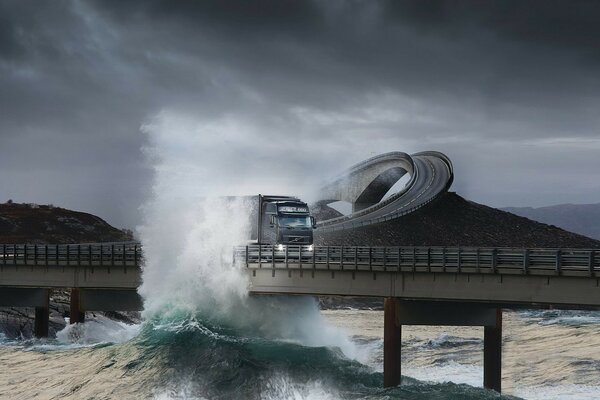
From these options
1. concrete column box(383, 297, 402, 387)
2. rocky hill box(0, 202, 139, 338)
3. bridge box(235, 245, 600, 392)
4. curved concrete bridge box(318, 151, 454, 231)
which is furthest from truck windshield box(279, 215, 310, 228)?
rocky hill box(0, 202, 139, 338)

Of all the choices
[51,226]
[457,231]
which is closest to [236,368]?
[457,231]

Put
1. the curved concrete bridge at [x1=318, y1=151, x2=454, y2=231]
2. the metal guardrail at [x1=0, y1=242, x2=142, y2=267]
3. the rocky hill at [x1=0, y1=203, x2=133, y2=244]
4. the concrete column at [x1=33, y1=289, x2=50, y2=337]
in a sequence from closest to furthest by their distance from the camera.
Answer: the metal guardrail at [x1=0, y1=242, x2=142, y2=267], the concrete column at [x1=33, y1=289, x2=50, y2=337], the curved concrete bridge at [x1=318, y1=151, x2=454, y2=231], the rocky hill at [x1=0, y1=203, x2=133, y2=244]

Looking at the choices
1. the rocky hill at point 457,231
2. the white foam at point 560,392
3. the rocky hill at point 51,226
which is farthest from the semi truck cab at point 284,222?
the rocky hill at point 51,226

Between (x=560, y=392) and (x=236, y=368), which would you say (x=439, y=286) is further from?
(x=560, y=392)

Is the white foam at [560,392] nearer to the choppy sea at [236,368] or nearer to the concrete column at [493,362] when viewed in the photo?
the choppy sea at [236,368]

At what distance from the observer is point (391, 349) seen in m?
55.0

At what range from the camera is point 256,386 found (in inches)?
2088

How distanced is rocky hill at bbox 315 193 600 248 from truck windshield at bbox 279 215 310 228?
66921mm

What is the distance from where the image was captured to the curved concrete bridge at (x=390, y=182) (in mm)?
158750

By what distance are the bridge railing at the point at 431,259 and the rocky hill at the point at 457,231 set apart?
73.4m

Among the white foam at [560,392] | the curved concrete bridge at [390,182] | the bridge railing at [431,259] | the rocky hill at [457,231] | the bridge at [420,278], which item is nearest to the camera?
the bridge railing at [431,259]

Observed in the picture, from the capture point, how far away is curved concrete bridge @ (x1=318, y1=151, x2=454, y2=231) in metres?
159

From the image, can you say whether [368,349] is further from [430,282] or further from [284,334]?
[430,282]

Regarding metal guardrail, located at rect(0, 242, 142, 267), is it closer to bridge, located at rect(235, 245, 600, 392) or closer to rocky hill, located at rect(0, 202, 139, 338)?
bridge, located at rect(235, 245, 600, 392)
